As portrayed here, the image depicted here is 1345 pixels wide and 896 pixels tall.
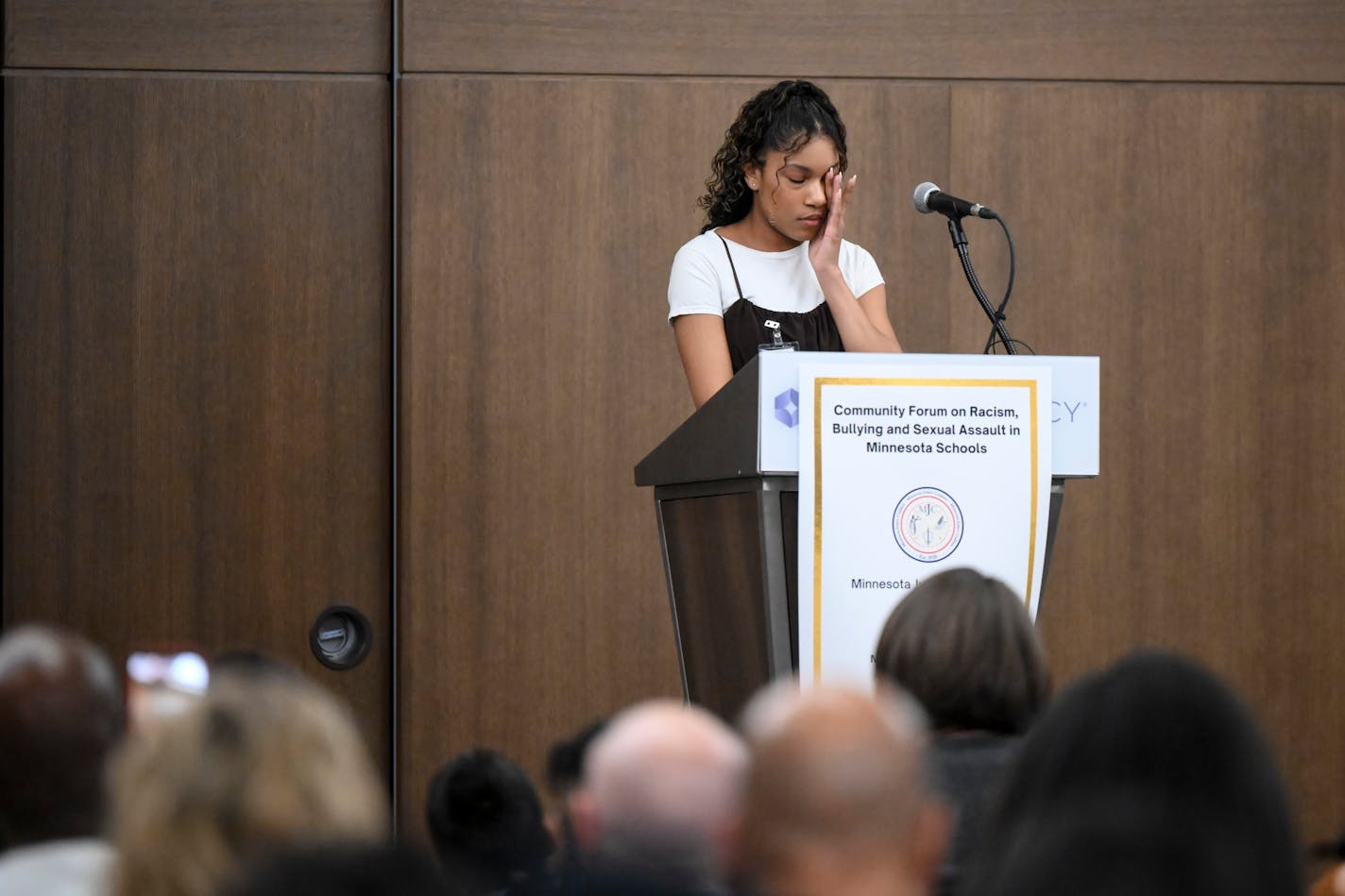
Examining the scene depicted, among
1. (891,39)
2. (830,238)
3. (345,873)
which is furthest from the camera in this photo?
(891,39)

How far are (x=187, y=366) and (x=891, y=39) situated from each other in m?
2.34

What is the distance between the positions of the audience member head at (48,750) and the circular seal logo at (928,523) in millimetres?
1453

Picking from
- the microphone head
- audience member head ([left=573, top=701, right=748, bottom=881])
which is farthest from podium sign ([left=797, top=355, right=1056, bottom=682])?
audience member head ([left=573, top=701, right=748, bottom=881])

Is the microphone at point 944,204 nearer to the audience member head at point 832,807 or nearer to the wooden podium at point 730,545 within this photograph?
the wooden podium at point 730,545

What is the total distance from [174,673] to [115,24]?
2937 millimetres

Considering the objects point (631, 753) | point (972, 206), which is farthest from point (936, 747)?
point (972, 206)

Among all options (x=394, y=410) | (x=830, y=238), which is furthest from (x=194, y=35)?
(x=830, y=238)

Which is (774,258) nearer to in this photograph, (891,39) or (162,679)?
(162,679)

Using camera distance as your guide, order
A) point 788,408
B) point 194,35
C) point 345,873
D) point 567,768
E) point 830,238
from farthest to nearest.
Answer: point 194,35
point 830,238
point 788,408
point 567,768
point 345,873

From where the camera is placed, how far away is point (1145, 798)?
1030mm

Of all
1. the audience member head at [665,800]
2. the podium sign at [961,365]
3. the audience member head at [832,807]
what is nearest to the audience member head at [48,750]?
the audience member head at [665,800]

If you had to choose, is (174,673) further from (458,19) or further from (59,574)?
(458,19)

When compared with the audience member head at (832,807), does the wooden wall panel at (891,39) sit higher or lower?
higher

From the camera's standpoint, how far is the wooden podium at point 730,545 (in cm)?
250
